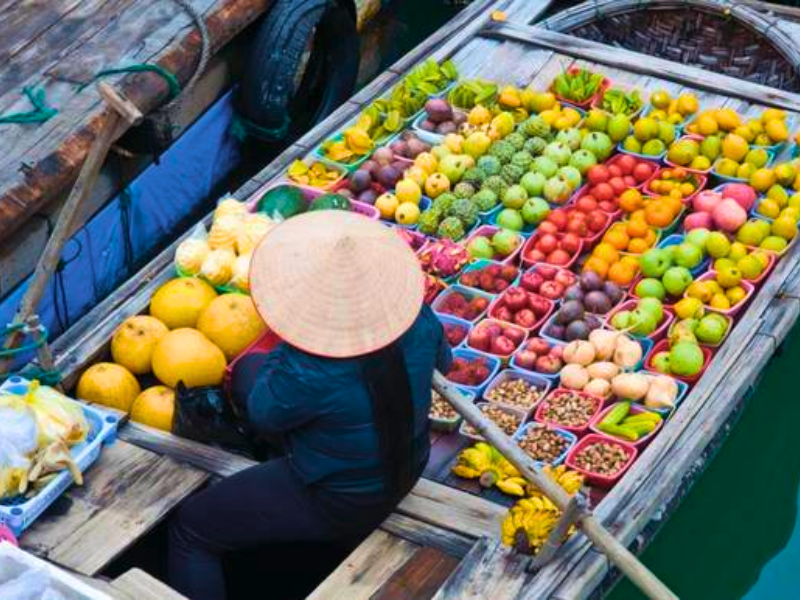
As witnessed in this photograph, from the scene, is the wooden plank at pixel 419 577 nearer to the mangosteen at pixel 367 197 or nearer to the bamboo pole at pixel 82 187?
the bamboo pole at pixel 82 187

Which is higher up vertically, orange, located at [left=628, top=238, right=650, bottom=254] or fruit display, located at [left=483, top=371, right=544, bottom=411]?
orange, located at [left=628, top=238, right=650, bottom=254]

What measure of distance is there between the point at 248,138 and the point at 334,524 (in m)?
3.10

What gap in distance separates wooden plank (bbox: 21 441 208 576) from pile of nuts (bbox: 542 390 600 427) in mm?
1119

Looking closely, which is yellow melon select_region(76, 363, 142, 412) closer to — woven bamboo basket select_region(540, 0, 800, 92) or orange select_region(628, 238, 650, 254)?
orange select_region(628, 238, 650, 254)

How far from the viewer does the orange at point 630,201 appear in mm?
5129

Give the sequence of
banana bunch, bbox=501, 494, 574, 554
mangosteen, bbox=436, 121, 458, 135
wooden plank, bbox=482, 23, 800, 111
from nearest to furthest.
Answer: banana bunch, bbox=501, 494, 574, 554 → mangosteen, bbox=436, 121, 458, 135 → wooden plank, bbox=482, 23, 800, 111

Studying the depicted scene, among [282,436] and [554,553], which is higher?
[282,436]

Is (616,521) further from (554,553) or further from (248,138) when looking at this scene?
(248,138)

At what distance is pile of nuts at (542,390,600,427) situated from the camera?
4207 mm

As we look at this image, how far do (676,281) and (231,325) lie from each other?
159cm

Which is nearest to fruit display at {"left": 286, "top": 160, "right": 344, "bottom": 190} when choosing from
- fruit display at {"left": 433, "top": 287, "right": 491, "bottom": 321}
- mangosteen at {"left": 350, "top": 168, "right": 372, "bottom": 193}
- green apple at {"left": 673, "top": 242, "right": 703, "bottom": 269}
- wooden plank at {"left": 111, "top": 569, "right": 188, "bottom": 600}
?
mangosteen at {"left": 350, "top": 168, "right": 372, "bottom": 193}

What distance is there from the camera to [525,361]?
14.5ft

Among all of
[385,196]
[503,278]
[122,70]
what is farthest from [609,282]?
[122,70]

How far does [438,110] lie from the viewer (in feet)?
18.2
